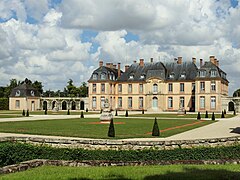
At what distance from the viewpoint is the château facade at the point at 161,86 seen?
154ft

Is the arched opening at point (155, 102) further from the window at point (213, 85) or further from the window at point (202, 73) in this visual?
the window at point (213, 85)

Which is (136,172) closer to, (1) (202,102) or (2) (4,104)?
(1) (202,102)

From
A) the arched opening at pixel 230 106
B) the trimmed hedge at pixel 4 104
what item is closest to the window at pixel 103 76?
the trimmed hedge at pixel 4 104

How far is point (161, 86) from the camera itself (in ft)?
164

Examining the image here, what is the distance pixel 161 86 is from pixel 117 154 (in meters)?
40.0

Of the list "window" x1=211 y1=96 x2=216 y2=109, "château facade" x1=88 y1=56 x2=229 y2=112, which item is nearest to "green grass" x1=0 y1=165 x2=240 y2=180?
"château facade" x1=88 y1=56 x2=229 y2=112

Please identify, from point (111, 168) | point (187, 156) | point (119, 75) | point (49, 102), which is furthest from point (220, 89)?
point (111, 168)

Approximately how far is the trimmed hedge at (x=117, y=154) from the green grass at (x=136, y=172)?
2600 millimetres

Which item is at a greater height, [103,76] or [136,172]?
[103,76]

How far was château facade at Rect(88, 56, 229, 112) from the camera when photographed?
46.9 meters

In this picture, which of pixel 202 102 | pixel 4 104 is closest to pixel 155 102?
pixel 202 102

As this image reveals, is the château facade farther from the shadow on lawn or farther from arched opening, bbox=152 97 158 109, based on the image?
the shadow on lawn

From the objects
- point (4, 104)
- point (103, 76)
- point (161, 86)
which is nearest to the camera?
point (161, 86)

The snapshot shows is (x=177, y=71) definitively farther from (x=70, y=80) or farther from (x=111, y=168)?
(x=111, y=168)
